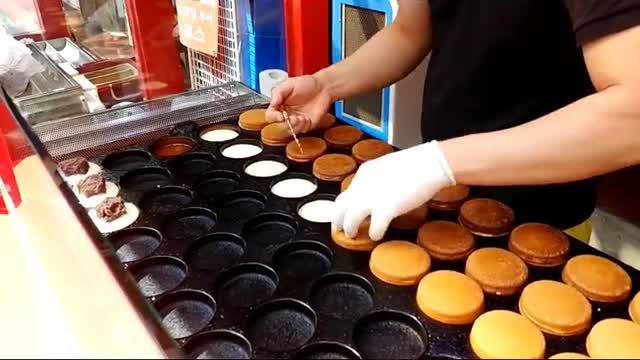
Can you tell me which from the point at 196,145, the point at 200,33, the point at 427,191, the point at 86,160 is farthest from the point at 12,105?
the point at 427,191

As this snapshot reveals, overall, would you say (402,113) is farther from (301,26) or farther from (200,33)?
(200,33)

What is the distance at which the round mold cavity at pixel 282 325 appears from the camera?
2.90 ft

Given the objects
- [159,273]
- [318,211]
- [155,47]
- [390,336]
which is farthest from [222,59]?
[390,336]

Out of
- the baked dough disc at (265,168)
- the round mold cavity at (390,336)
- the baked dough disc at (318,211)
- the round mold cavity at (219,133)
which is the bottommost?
the round mold cavity at (390,336)

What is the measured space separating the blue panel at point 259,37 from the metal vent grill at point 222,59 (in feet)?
0.07

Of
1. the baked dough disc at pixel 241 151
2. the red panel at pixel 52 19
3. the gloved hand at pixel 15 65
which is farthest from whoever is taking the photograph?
the red panel at pixel 52 19

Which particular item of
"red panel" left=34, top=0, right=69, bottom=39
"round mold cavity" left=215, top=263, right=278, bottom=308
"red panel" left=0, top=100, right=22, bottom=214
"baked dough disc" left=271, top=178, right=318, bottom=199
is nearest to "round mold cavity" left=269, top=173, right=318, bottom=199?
"baked dough disc" left=271, top=178, right=318, bottom=199

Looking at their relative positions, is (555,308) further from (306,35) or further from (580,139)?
(306,35)

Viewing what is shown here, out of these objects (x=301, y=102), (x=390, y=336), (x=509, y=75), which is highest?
(x=509, y=75)

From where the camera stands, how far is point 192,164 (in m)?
1.37

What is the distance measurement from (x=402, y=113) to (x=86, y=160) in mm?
809

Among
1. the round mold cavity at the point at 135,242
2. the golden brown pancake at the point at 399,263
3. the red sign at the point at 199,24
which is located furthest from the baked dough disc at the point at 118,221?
the red sign at the point at 199,24

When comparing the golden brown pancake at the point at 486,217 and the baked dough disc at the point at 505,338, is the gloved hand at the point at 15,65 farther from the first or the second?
the baked dough disc at the point at 505,338

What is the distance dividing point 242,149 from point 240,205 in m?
0.22
